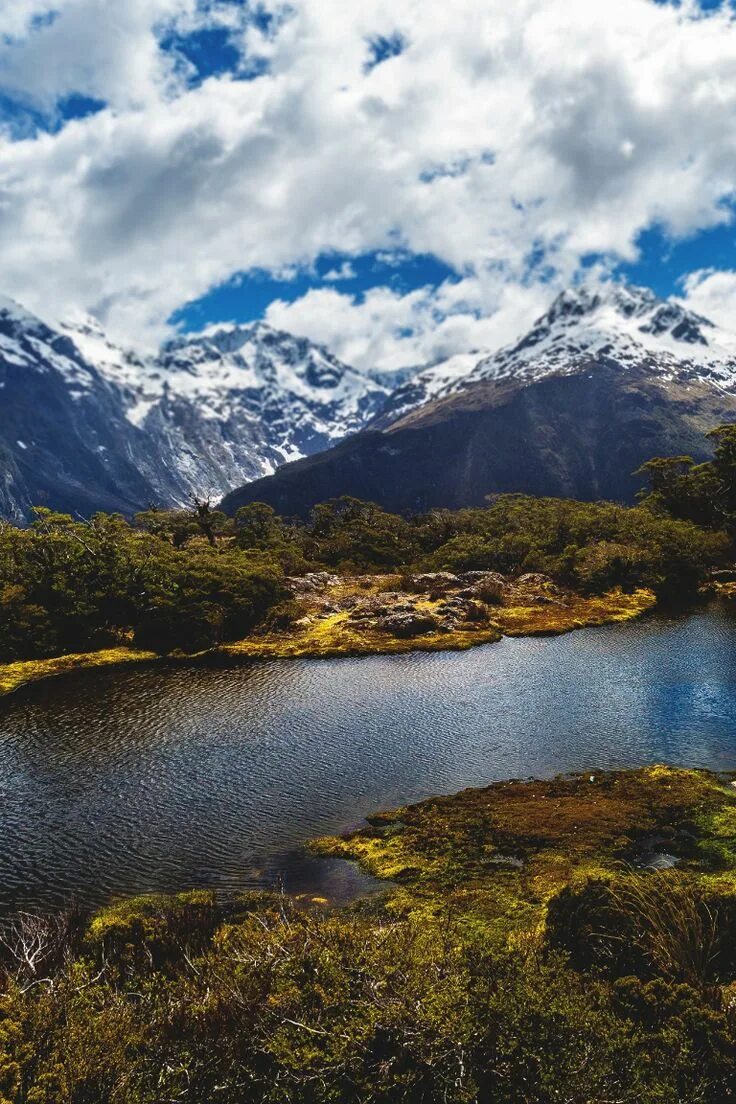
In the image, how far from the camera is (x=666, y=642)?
2398 inches

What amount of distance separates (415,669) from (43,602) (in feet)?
131

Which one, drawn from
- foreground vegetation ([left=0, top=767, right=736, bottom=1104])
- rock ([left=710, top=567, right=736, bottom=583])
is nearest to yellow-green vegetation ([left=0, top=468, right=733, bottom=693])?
rock ([left=710, top=567, right=736, bottom=583])

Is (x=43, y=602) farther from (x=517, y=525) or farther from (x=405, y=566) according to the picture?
(x=517, y=525)

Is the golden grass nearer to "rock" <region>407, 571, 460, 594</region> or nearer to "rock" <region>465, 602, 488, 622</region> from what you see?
"rock" <region>465, 602, 488, 622</region>

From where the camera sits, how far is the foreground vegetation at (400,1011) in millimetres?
11898

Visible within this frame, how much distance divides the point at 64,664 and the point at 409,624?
110 ft

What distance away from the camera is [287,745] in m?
39.3

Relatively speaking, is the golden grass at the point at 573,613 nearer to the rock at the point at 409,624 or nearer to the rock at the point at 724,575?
the rock at the point at 409,624

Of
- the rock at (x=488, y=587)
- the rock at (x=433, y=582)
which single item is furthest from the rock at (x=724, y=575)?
the rock at (x=433, y=582)

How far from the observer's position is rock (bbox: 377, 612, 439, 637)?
2726 inches

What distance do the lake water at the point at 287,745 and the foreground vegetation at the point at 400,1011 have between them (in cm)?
781

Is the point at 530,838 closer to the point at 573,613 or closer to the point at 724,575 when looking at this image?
the point at 573,613

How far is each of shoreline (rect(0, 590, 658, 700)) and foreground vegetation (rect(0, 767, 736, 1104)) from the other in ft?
144

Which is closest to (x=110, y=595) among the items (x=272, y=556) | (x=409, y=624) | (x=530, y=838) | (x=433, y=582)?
(x=409, y=624)
